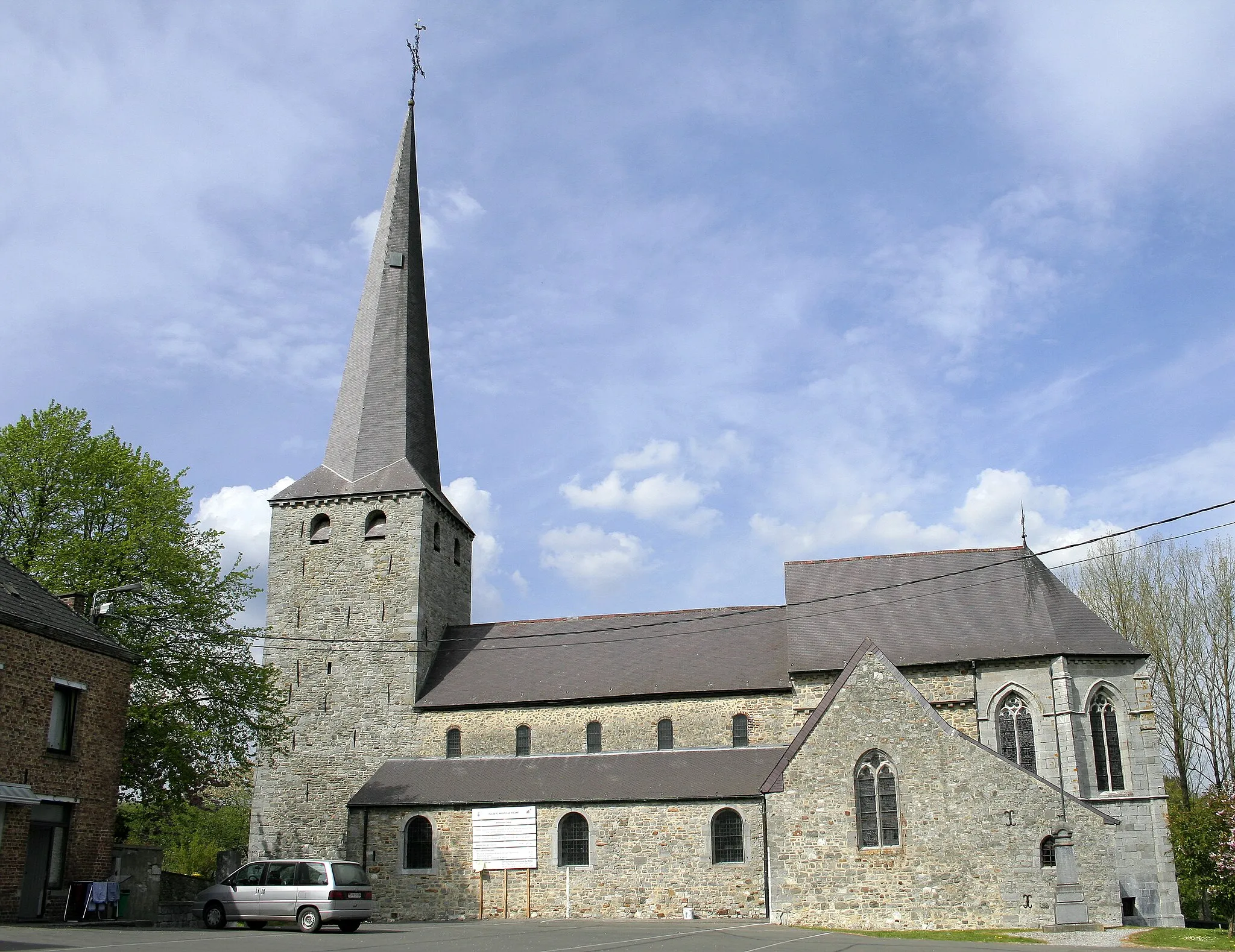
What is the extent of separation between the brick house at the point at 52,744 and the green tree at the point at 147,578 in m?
2.83

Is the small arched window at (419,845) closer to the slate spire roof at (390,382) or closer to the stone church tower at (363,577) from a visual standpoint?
the stone church tower at (363,577)

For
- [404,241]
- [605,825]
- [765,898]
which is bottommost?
[765,898]

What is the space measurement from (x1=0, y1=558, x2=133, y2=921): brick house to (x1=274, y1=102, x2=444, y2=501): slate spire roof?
12.9 m

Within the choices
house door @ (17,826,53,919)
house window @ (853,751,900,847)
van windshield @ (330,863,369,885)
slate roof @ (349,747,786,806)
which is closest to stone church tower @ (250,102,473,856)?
slate roof @ (349,747,786,806)

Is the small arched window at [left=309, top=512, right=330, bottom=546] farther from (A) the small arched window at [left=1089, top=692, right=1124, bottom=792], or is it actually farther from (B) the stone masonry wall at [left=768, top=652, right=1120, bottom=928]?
(A) the small arched window at [left=1089, top=692, right=1124, bottom=792]

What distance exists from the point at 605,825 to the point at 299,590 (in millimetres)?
12752

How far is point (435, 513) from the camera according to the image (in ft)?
113

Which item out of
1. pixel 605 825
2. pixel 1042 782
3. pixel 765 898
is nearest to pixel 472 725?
pixel 605 825

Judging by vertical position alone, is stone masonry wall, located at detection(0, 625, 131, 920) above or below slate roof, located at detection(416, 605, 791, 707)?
below

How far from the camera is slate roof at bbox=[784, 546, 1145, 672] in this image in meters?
27.4

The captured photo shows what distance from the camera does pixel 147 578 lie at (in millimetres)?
25203

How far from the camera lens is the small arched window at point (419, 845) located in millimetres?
27734

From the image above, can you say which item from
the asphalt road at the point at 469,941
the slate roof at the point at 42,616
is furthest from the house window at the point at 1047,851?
the slate roof at the point at 42,616

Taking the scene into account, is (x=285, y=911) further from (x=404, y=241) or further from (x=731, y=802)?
(x=404, y=241)
